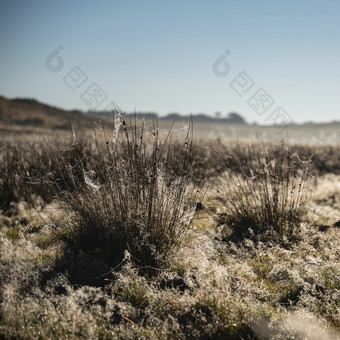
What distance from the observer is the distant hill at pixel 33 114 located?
36.5 metres

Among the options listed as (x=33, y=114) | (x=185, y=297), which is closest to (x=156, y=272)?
(x=185, y=297)

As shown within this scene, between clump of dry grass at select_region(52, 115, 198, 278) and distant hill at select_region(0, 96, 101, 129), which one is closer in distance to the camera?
clump of dry grass at select_region(52, 115, 198, 278)

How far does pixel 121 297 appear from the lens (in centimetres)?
245

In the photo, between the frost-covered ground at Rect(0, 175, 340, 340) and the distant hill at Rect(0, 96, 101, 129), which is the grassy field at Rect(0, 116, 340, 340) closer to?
the frost-covered ground at Rect(0, 175, 340, 340)

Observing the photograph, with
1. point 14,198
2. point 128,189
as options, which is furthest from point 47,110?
point 128,189

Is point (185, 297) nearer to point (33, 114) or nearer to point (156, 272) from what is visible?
point (156, 272)

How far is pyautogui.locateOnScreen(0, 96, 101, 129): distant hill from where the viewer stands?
36.5 m

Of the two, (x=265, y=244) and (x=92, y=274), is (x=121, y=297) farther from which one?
(x=265, y=244)

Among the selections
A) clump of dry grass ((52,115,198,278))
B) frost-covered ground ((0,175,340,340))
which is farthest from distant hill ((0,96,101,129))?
frost-covered ground ((0,175,340,340))

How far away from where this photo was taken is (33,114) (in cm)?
4097

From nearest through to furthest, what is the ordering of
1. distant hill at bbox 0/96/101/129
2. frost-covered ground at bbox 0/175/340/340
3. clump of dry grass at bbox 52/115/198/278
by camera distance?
frost-covered ground at bbox 0/175/340/340, clump of dry grass at bbox 52/115/198/278, distant hill at bbox 0/96/101/129

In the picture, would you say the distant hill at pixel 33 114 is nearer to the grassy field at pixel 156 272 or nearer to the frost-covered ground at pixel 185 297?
the grassy field at pixel 156 272

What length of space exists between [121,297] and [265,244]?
5.82 ft

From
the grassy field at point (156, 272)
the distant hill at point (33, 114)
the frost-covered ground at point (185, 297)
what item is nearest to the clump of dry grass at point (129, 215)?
the grassy field at point (156, 272)
